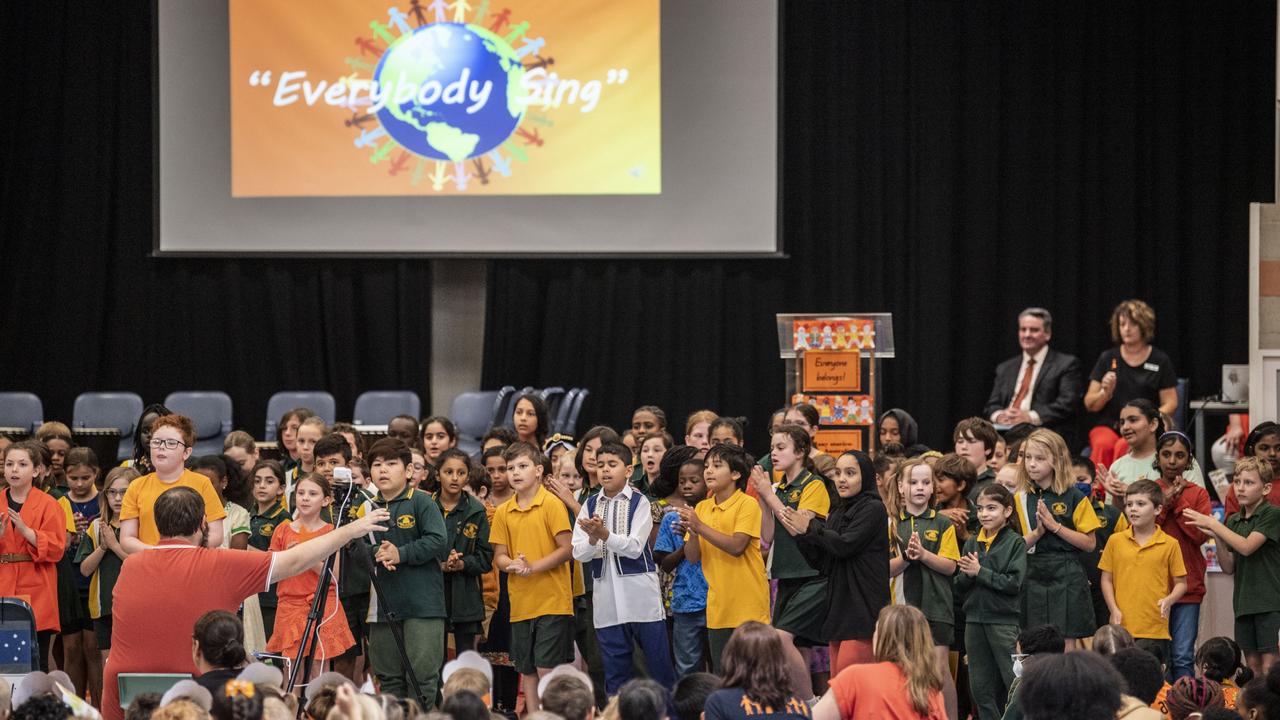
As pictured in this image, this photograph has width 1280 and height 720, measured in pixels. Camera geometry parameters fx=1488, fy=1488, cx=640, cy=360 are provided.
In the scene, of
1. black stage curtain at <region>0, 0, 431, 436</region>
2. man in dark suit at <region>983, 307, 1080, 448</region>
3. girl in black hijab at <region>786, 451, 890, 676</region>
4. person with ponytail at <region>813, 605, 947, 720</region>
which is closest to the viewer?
person with ponytail at <region>813, 605, 947, 720</region>

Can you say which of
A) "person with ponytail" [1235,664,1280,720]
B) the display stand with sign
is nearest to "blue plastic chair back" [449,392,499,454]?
the display stand with sign

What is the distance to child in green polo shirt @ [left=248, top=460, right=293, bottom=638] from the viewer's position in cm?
712

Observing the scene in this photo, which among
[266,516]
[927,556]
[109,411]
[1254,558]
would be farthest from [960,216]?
[266,516]

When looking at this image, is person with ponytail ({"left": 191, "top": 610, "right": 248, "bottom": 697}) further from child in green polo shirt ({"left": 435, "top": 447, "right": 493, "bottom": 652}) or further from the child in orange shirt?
the child in orange shirt

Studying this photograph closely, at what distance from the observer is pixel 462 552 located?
7.07 metres

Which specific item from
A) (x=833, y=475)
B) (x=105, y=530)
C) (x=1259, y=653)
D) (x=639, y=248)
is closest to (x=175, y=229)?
(x=639, y=248)

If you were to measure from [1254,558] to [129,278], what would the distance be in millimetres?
10205

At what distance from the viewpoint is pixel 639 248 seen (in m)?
12.5

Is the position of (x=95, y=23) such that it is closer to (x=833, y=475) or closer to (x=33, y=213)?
(x=33, y=213)

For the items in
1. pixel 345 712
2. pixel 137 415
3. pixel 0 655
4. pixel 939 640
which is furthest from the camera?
pixel 137 415

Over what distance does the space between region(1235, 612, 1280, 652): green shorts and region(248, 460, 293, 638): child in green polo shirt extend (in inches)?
181

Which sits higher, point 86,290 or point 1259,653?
point 86,290

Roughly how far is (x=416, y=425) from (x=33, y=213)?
6.28 meters

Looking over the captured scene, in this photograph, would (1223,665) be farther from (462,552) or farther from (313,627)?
(313,627)
